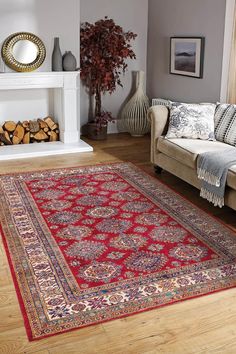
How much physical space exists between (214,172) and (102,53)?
2.93 meters

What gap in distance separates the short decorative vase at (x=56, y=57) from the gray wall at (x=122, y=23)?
0.86 metres

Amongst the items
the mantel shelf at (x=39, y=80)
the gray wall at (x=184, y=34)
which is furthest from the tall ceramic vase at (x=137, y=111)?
the mantel shelf at (x=39, y=80)

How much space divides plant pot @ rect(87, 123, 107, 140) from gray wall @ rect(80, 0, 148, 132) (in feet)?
0.93

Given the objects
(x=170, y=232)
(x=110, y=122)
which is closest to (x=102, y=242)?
(x=170, y=232)

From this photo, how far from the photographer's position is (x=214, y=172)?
11.8 feet

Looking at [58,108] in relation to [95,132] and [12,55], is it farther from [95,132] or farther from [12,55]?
[12,55]

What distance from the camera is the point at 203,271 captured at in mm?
2814

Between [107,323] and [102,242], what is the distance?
931 mm

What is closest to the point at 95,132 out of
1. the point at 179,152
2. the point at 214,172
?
the point at 179,152

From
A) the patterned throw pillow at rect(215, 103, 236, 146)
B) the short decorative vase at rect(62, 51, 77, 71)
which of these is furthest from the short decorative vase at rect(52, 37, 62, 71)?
the patterned throw pillow at rect(215, 103, 236, 146)

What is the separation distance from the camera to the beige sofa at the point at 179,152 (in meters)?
3.58

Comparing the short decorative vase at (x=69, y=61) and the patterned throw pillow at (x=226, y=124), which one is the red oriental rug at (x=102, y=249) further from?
the short decorative vase at (x=69, y=61)

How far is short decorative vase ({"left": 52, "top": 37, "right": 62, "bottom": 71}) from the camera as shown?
211 inches

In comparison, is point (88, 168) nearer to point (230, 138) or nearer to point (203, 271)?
point (230, 138)
